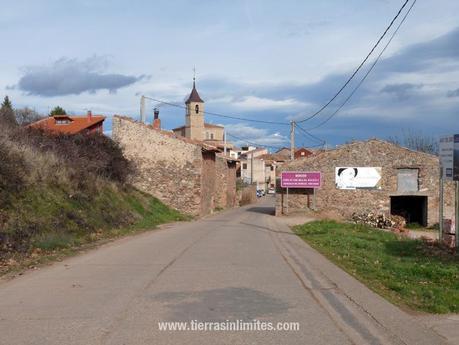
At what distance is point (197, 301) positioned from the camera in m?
8.14

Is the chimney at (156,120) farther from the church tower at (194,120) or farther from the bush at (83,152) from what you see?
the church tower at (194,120)

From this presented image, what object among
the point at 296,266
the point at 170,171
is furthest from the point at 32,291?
the point at 170,171

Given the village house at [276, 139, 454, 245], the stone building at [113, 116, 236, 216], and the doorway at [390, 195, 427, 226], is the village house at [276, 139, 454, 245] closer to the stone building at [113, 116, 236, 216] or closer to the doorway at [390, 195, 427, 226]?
the doorway at [390, 195, 427, 226]

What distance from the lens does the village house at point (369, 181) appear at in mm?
37969

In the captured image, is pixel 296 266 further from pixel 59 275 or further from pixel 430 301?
pixel 59 275

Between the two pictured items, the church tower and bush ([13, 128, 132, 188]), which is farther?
the church tower

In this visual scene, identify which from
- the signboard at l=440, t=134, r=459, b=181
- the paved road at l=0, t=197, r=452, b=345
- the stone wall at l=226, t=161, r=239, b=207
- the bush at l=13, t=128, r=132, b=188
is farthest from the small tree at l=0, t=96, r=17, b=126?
the stone wall at l=226, t=161, r=239, b=207

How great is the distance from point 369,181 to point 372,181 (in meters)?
0.20

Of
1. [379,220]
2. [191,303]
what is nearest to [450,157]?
[191,303]

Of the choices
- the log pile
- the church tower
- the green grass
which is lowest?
the log pile

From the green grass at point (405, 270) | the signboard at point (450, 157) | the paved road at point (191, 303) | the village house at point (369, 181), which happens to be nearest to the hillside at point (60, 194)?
the paved road at point (191, 303)

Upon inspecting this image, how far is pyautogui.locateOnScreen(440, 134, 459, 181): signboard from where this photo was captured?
1431 centimetres

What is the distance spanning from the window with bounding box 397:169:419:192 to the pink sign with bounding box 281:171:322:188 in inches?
213

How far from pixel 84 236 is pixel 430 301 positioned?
12.3 m
